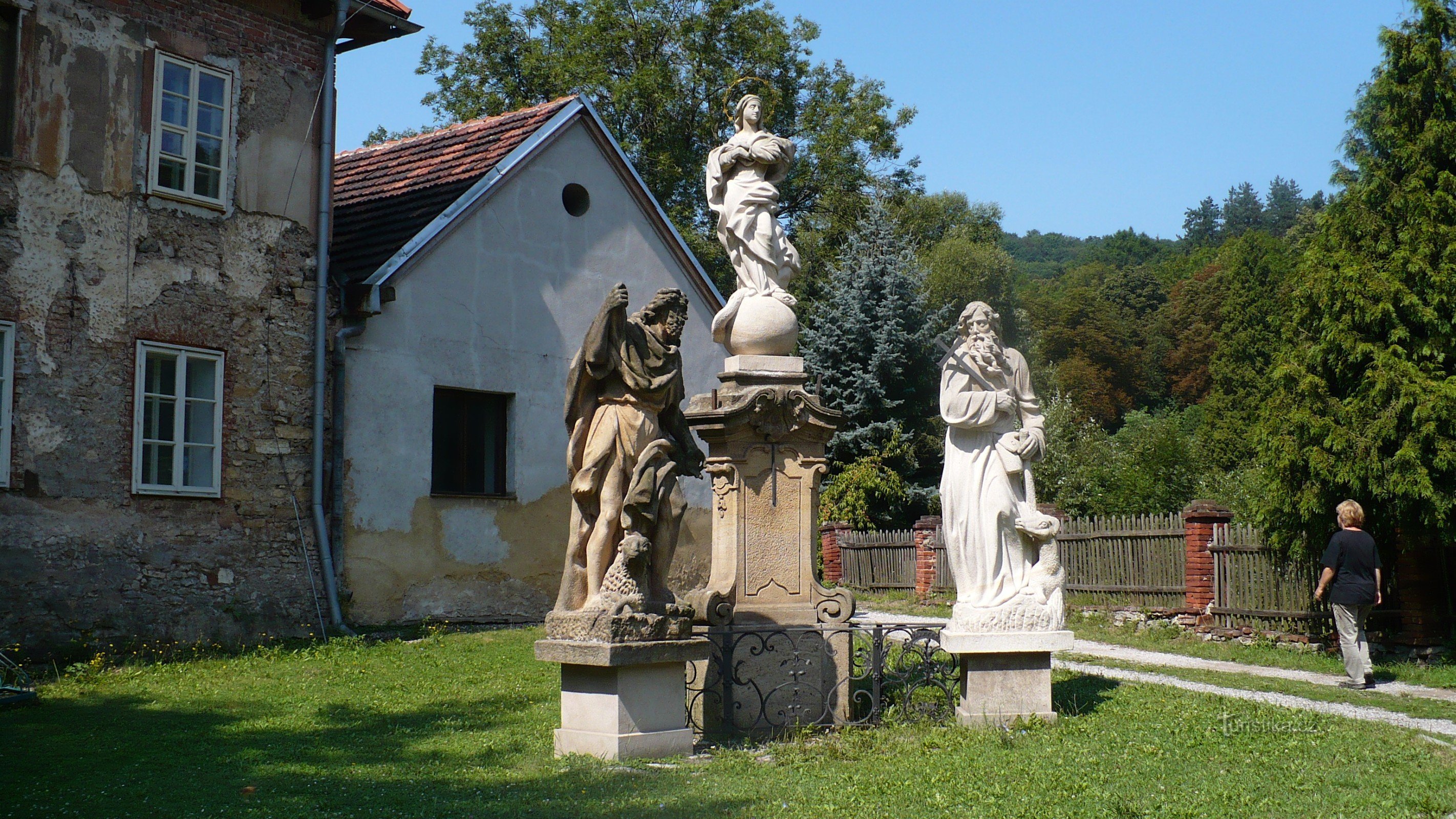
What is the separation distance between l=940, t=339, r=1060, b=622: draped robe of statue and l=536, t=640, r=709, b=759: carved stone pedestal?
2.15 m

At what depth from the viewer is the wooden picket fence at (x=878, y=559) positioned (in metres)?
22.2

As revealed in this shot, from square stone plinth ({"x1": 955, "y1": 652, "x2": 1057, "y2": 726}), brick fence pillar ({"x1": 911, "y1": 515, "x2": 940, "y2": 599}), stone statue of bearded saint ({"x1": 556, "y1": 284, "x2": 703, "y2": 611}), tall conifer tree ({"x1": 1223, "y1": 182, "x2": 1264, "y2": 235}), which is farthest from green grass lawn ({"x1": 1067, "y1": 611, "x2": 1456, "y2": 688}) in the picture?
tall conifer tree ({"x1": 1223, "y1": 182, "x2": 1264, "y2": 235})

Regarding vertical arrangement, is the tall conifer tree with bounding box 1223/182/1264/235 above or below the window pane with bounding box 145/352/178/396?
above

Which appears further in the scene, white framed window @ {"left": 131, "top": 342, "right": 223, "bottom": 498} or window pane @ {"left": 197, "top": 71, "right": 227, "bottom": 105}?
window pane @ {"left": 197, "top": 71, "right": 227, "bottom": 105}

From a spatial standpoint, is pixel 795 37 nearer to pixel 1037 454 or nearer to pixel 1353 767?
pixel 1037 454

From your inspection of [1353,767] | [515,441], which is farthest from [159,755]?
[515,441]

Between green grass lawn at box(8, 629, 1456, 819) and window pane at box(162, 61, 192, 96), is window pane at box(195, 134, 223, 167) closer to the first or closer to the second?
window pane at box(162, 61, 192, 96)

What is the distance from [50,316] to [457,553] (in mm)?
5666

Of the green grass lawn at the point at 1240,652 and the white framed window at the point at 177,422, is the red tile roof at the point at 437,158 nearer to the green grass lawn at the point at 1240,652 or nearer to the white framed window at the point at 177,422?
the white framed window at the point at 177,422

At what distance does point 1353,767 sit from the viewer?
23.2 ft

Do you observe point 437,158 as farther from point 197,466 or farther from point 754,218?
point 754,218

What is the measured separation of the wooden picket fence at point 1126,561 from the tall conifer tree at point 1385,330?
2929mm

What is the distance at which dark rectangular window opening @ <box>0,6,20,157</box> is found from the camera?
12.3 m

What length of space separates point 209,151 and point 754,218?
7.32m
